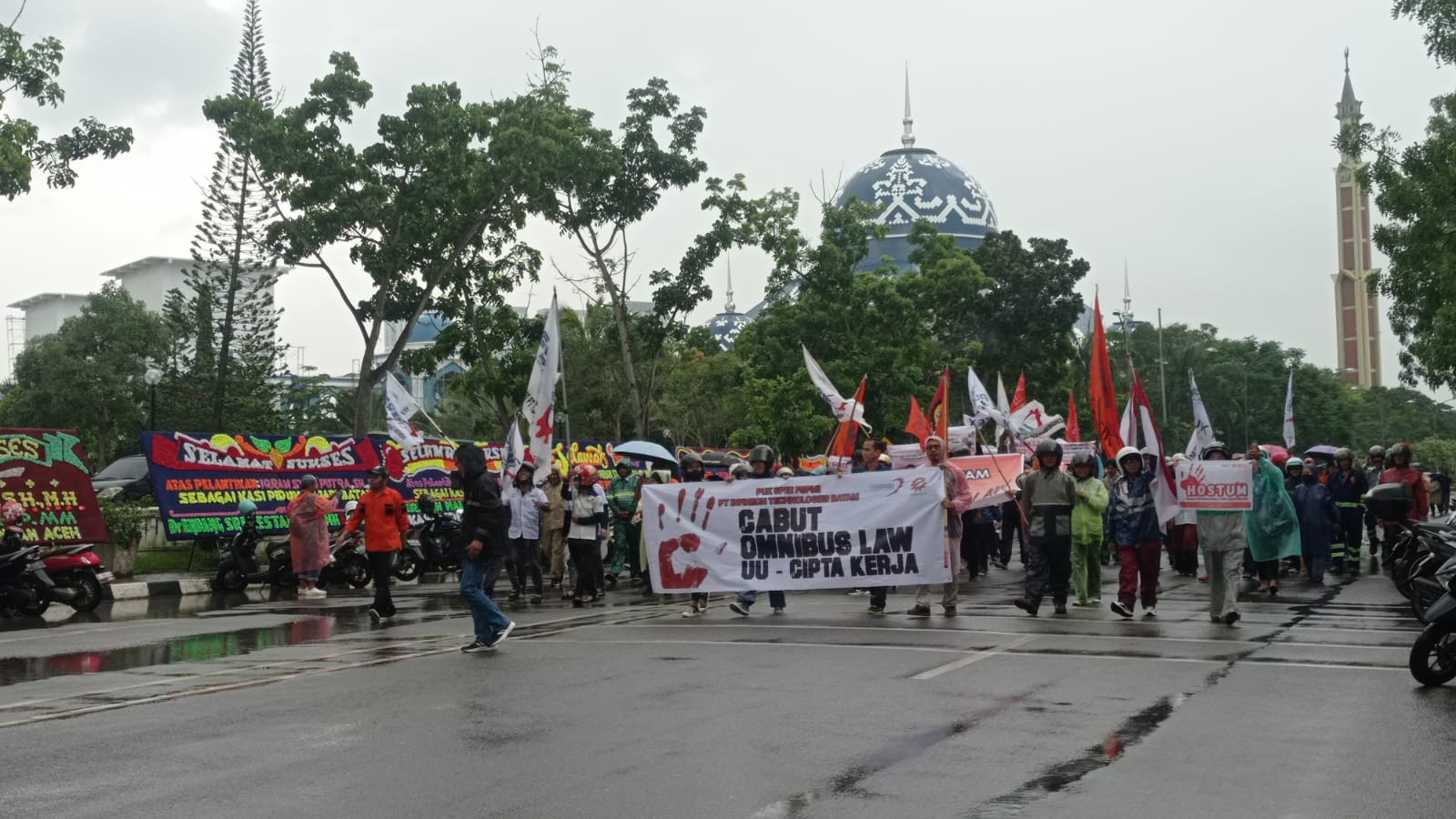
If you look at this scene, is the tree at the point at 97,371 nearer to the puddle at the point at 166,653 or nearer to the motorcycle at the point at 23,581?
the motorcycle at the point at 23,581

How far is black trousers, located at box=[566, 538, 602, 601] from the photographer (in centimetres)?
1725

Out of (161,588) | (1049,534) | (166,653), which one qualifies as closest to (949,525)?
(1049,534)

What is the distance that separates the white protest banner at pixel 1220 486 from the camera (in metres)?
13.7

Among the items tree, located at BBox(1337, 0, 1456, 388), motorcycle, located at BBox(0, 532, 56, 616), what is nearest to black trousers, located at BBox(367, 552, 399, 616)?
motorcycle, located at BBox(0, 532, 56, 616)

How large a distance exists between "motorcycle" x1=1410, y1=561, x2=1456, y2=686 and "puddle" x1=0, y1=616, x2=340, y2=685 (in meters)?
8.97

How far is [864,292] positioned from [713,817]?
3773cm

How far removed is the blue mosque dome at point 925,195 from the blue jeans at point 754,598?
70319mm

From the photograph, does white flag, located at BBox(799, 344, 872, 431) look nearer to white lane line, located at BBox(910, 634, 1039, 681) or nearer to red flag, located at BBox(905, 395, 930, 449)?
red flag, located at BBox(905, 395, 930, 449)

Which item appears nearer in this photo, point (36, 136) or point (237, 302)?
point (36, 136)

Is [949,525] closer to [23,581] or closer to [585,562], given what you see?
[585,562]

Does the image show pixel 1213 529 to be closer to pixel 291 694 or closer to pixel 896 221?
pixel 291 694

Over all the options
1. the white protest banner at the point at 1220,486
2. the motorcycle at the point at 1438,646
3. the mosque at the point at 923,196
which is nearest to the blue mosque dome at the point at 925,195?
the mosque at the point at 923,196

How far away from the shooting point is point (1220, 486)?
13.8 metres

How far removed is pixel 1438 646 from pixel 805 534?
7.11m
